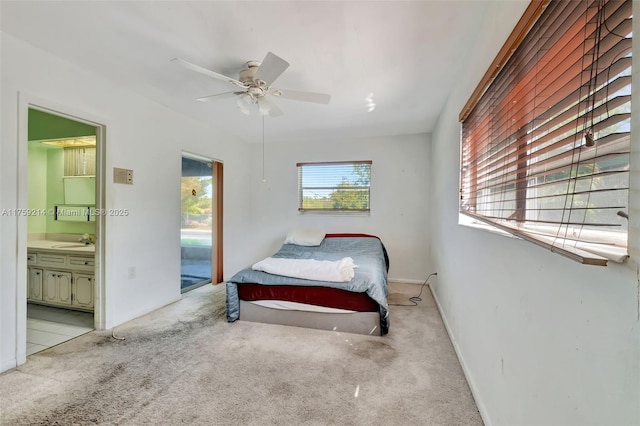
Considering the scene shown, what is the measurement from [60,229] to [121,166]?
177cm

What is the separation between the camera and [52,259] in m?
3.08

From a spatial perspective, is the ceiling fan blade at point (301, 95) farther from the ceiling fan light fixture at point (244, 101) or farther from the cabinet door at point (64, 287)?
the cabinet door at point (64, 287)

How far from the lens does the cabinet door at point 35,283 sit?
3.19 metres

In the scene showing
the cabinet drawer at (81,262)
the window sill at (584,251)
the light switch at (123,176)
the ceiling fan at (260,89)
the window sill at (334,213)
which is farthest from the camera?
the window sill at (334,213)

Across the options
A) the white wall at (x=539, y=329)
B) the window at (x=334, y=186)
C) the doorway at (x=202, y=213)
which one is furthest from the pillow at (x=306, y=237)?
the white wall at (x=539, y=329)

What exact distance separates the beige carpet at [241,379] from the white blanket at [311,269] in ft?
1.68

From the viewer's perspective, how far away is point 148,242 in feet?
10.1

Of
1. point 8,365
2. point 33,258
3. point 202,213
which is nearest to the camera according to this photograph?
point 8,365

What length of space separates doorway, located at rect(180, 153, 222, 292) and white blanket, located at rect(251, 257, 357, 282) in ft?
5.34

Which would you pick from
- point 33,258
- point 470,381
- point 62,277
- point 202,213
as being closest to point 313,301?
point 470,381

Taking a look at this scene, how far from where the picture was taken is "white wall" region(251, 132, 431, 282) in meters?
4.36

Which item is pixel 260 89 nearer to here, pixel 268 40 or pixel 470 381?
pixel 268 40

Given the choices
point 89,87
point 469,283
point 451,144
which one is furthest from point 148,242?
point 451,144

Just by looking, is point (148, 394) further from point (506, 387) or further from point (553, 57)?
point (553, 57)
